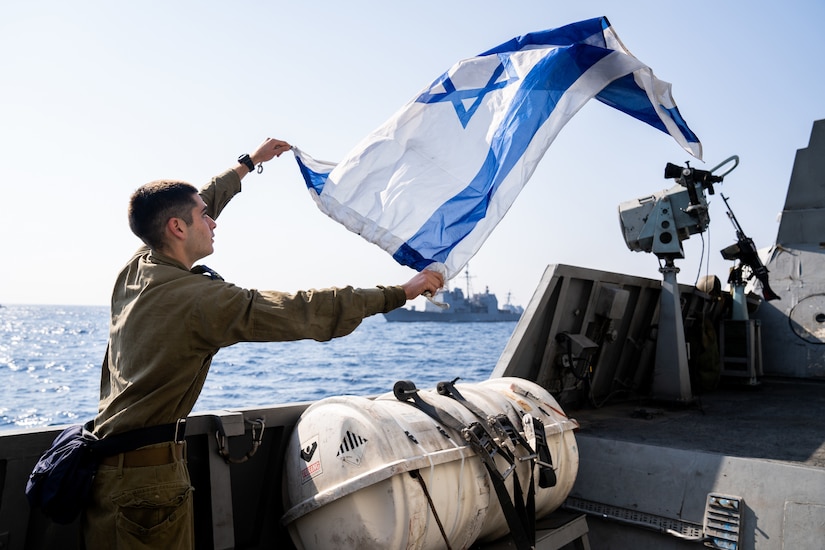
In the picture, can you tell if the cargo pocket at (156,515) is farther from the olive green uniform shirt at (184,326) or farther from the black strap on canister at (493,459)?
the black strap on canister at (493,459)

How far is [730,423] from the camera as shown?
5078 mm

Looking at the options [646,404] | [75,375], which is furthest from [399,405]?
[75,375]

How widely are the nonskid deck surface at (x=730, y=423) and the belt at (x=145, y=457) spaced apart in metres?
3.06

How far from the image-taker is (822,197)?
856cm

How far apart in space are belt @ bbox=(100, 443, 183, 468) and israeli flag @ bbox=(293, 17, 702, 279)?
1495 mm

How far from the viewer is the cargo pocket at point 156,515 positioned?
2150 millimetres

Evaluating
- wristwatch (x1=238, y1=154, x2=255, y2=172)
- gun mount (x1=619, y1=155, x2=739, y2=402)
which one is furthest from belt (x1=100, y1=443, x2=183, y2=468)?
gun mount (x1=619, y1=155, x2=739, y2=402)

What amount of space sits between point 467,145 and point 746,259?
563 cm

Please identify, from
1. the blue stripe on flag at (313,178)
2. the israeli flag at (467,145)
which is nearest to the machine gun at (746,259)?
the israeli flag at (467,145)

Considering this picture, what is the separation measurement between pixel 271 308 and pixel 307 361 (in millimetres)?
37055

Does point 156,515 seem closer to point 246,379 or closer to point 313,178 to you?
point 313,178

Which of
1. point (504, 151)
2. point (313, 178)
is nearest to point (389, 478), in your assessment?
point (313, 178)

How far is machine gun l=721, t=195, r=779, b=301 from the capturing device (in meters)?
7.72

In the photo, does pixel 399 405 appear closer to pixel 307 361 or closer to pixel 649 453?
pixel 649 453
